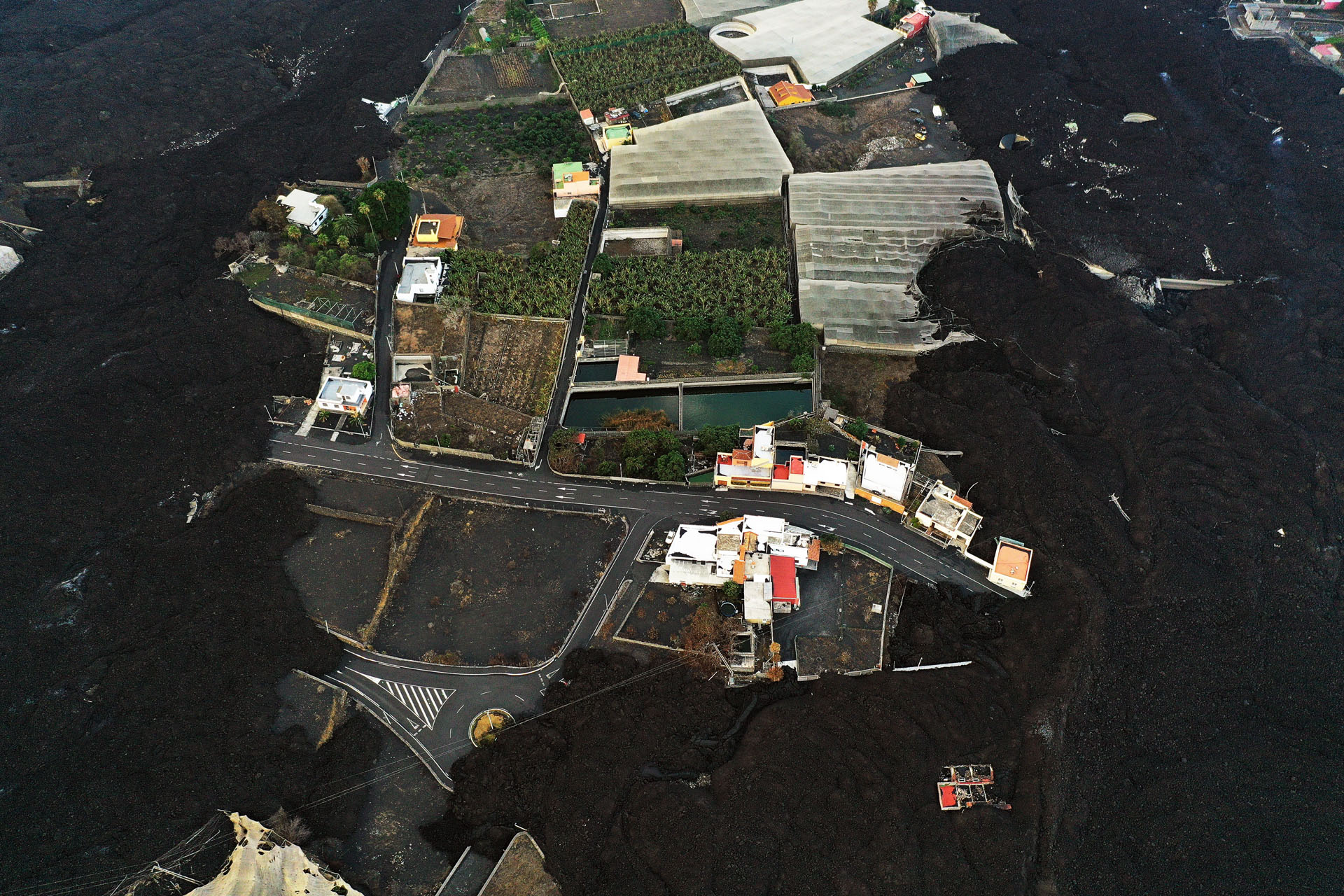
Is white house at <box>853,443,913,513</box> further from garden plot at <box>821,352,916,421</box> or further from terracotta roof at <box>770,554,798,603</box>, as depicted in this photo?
terracotta roof at <box>770,554,798,603</box>

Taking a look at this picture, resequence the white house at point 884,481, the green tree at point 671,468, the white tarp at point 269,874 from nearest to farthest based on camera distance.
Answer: the white tarp at point 269,874
the white house at point 884,481
the green tree at point 671,468

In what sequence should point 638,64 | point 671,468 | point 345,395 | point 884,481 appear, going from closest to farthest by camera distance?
point 884,481 < point 671,468 < point 345,395 < point 638,64

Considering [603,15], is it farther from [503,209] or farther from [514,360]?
[514,360]

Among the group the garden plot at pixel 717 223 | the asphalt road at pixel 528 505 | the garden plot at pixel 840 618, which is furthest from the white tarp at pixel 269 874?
the garden plot at pixel 717 223

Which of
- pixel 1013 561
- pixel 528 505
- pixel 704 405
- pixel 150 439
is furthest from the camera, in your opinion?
pixel 704 405

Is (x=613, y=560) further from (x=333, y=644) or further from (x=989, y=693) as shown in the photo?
(x=989, y=693)

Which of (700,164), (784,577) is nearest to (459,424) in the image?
(784,577)

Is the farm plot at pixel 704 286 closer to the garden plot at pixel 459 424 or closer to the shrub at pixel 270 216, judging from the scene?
the garden plot at pixel 459 424
